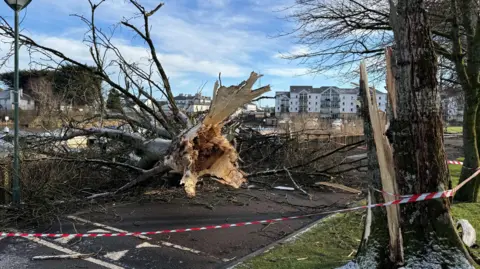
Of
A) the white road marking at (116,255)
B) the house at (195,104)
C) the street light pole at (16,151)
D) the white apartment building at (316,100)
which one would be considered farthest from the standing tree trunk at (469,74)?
the white apartment building at (316,100)

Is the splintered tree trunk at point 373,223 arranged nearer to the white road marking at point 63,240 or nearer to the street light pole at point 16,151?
the white road marking at point 63,240

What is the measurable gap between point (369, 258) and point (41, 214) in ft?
15.7

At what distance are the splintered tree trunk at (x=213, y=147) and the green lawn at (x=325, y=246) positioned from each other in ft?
5.69

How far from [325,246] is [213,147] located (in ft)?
8.51

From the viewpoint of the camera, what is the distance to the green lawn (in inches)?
163

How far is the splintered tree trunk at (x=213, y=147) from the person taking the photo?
6.04 m

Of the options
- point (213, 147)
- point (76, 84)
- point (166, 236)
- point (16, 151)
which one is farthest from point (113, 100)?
point (166, 236)

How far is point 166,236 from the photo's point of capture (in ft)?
17.1

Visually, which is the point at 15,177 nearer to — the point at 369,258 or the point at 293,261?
the point at 293,261

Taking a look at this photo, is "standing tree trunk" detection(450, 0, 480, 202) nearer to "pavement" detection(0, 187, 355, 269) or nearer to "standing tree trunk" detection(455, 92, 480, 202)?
"standing tree trunk" detection(455, 92, 480, 202)

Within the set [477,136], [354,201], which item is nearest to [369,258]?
[354,201]

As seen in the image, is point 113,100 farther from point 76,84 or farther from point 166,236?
point 166,236

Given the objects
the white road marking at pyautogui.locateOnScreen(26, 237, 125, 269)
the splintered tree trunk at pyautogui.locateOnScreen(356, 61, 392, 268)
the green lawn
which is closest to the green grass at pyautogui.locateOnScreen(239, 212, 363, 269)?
the green lawn

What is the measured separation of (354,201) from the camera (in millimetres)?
7816
